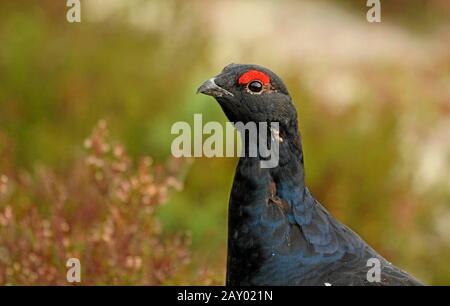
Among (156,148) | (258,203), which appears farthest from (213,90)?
(156,148)

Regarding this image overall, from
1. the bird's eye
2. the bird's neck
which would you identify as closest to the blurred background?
the bird's neck

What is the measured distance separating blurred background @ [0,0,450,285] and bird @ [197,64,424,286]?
2.78 feet

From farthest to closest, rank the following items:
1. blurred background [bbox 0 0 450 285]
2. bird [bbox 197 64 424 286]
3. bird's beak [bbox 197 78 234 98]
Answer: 1. blurred background [bbox 0 0 450 285]
2. bird's beak [bbox 197 78 234 98]
3. bird [bbox 197 64 424 286]

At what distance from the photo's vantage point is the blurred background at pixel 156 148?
15.0ft

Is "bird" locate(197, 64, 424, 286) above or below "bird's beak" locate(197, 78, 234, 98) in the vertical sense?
below

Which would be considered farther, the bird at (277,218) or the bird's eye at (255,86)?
the bird's eye at (255,86)

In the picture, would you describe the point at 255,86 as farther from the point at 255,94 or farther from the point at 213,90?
the point at 213,90

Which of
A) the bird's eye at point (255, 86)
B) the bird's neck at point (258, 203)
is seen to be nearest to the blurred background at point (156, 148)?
the bird's neck at point (258, 203)

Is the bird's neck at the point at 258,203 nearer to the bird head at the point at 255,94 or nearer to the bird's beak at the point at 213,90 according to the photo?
the bird head at the point at 255,94

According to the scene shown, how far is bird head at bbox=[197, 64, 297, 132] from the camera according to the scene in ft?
12.3

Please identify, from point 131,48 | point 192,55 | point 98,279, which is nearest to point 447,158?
point 192,55

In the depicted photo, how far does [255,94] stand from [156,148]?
3.38 metres

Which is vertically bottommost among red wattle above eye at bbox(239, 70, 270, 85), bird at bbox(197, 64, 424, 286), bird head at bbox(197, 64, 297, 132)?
bird at bbox(197, 64, 424, 286)

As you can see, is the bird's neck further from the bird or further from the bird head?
the bird head
